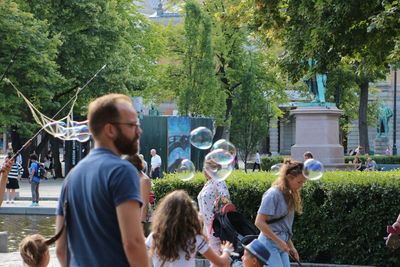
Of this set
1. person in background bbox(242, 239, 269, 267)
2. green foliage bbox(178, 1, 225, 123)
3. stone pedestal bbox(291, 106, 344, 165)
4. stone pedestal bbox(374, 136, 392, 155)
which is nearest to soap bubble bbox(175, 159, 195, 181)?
person in background bbox(242, 239, 269, 267)

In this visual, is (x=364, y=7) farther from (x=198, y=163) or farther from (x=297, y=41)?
(x=198, y=163)

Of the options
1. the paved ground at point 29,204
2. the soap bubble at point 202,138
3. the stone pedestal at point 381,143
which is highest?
the soap bubble at point 202,138

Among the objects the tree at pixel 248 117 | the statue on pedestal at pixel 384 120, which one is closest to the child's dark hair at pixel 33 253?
the tree at pixel 248 117

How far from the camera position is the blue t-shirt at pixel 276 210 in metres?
8.20

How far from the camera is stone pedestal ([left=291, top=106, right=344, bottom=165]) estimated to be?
25.1m

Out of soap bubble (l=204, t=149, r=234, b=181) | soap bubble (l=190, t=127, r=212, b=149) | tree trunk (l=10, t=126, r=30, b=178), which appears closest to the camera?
soap bubble (l=204, t=149, r=234, b=181)

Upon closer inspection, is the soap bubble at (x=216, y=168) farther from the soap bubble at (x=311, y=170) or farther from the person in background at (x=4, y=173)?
the person in background at (x=4, y=173)

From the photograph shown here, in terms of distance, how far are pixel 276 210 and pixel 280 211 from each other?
0.14 feet

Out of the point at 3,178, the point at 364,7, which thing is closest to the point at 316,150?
→ the point at 364,7

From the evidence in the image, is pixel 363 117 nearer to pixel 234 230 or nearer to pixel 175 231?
pixel 234 230

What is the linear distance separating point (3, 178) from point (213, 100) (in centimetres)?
3624

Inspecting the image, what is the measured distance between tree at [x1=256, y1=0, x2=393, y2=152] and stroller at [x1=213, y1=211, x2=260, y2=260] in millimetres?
6230

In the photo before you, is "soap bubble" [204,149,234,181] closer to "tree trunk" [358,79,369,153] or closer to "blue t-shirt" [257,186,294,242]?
"blue t-shirt" [257,186,294,242]

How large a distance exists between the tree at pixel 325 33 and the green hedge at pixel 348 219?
3652 mm
